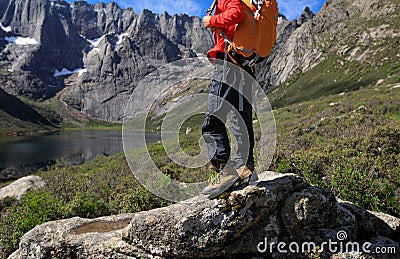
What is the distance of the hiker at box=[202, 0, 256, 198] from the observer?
494 cm

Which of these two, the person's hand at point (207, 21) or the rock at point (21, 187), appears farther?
the rock at point (21, 187)

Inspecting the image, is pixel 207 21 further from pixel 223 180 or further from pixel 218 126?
pixel 223 180

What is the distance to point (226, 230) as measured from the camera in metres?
4.16

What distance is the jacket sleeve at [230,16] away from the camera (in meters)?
4.55

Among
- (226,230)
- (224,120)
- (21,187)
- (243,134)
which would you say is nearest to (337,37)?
(21,187)

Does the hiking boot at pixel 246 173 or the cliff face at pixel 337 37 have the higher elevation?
the cliff face at pixel 337 37

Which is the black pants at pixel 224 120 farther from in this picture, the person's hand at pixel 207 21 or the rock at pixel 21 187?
the rock at pixel 21 187

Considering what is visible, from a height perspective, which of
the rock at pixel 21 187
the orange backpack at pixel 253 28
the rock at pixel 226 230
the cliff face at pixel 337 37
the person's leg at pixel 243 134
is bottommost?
the rock at pixel 21 187

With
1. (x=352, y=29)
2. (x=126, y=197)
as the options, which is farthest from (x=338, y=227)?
(x=352, y=29)

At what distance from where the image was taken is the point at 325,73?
112688 millimetres

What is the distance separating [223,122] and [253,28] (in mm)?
1631

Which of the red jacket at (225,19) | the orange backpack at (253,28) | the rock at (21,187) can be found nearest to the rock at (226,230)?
the orange backpack at (253,28)

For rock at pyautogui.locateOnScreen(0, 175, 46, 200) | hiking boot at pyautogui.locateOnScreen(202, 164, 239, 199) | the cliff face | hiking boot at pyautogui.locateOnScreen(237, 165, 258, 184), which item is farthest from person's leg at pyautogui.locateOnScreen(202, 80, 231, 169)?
the cliff face

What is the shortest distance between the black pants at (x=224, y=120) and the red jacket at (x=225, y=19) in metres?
0.19
